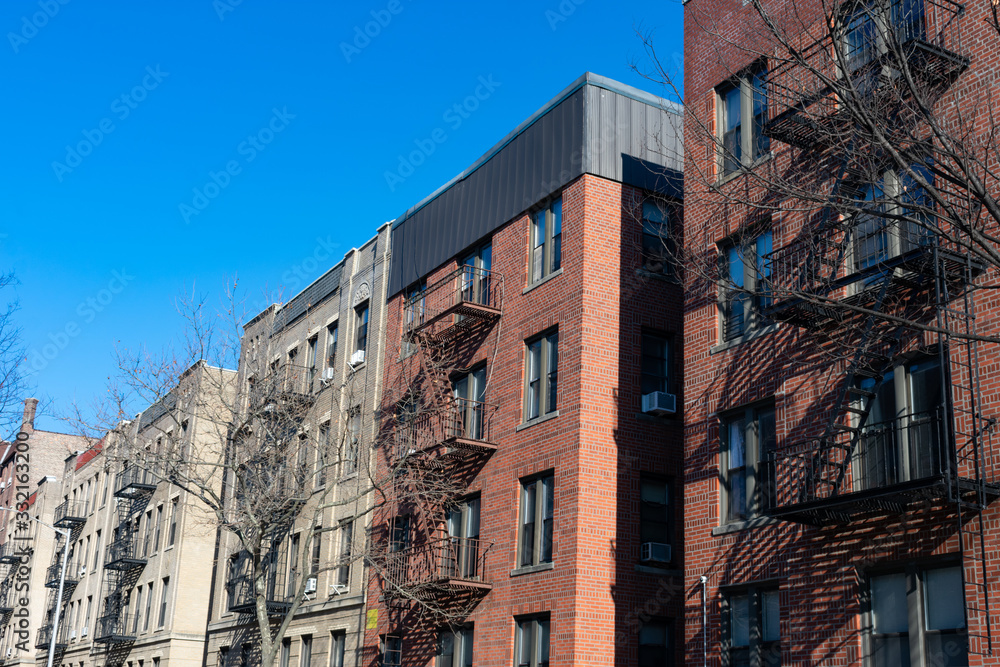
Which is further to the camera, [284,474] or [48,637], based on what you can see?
[48,637]

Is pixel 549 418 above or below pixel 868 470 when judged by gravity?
above

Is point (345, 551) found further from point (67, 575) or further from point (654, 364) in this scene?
point (67, 575)

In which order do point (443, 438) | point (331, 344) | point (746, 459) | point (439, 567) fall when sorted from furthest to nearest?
point (331, 344) < point (443, 438) < point (439, 567) < point (746, 459)

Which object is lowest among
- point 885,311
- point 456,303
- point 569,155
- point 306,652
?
point 306,652

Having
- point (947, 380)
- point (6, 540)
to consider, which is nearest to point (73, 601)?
point (6, 540)

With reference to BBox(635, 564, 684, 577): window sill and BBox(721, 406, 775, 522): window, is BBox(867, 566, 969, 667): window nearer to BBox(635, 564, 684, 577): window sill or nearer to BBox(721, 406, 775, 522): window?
BBox(721, 406, 775, 522): window

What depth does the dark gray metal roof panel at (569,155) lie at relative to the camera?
87.3 feet

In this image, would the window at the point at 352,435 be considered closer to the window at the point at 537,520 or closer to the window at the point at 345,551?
the window at the point at 345,551

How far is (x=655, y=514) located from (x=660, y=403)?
2599 mm

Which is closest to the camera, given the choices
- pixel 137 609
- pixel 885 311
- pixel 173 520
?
pixel 885 311

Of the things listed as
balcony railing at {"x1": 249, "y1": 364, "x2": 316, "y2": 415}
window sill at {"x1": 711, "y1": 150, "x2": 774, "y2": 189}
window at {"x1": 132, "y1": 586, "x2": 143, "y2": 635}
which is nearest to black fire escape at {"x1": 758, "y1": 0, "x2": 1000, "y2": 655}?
window sill at {"x1": 711, "y1": 150, "x2": 774, "y2": 189}

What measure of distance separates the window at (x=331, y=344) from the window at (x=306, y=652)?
9216 mm

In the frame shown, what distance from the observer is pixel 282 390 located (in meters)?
35.5

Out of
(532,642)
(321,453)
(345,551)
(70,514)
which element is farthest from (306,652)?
(70,514)
